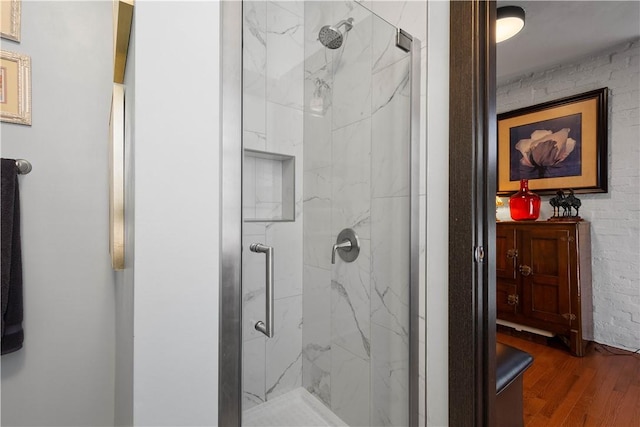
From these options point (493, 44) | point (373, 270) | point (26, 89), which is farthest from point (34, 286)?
point (493, 44)

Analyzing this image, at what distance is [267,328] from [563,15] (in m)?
2.70

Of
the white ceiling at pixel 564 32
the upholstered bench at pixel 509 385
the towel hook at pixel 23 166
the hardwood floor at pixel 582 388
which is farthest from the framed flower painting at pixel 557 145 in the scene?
the towel hook at pixel 23 166

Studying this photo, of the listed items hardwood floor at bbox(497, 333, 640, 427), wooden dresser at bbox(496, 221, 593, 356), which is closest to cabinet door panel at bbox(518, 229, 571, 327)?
wooden dresser at bbox(496, 221, 593, 356)

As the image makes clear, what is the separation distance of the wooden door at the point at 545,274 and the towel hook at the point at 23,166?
10.5ft

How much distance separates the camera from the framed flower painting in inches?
98.1

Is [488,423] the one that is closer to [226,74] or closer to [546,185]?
[226,74]

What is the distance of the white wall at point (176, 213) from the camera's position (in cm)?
45

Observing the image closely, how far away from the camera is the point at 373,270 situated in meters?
1.05

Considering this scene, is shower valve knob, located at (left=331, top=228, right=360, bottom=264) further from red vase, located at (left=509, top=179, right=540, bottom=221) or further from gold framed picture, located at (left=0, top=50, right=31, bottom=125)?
red vase, located at (left=509, top=179, right=540, bottom=221)

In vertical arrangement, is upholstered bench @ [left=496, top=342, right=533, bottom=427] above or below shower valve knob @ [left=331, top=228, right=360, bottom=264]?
below

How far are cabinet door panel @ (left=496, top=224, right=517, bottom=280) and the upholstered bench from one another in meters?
1.49

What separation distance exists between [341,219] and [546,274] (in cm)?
233

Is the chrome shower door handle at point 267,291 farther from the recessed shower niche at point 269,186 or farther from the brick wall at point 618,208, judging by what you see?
the brick wall at point 618,208

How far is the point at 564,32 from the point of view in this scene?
2.22 metres
